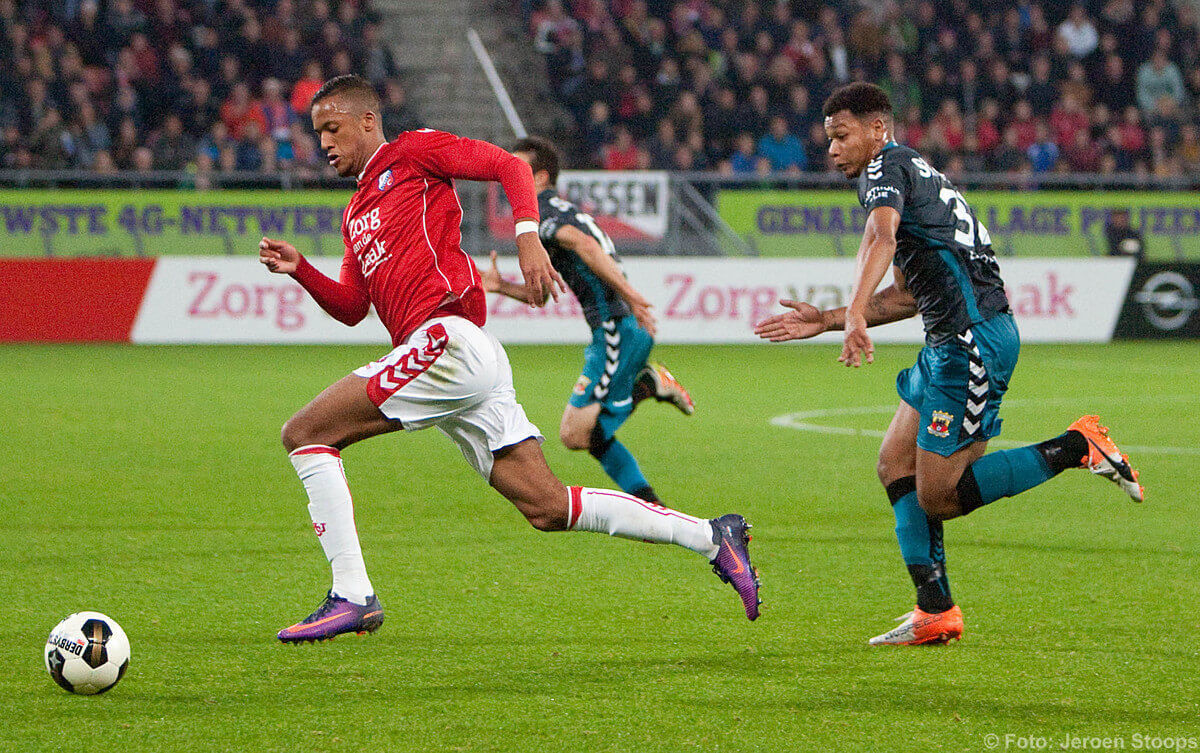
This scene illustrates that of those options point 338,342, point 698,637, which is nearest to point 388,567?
point 698,637

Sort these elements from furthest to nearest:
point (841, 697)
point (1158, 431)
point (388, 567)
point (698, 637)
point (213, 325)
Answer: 1. point (213, 325)
2. point (1158, 431)
3. point (388, 567)
4. point (698, 637)
5. point (841, 697)

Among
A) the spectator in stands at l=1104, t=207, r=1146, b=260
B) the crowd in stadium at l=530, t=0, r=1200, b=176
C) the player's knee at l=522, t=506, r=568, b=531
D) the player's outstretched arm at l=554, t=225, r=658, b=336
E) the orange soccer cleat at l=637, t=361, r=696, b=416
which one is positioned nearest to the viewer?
the player's knee at l=522, t=506, r=568, b=531

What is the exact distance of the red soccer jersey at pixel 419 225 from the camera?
16.8 feet

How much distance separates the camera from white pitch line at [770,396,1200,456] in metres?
10.2

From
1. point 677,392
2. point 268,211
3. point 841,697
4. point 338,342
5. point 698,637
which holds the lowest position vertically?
point 338,342

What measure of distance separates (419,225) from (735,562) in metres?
1.62

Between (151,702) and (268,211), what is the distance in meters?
15.0

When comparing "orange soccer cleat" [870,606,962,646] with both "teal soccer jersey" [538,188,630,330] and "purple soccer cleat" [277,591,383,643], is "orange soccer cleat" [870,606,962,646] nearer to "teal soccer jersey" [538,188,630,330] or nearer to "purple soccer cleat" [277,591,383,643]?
"purple soccer cleat" [277,591,383,643]

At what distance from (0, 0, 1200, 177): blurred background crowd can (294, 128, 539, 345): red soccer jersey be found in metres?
14.0

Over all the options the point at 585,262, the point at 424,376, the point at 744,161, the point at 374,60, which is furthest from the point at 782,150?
the point at 424,376

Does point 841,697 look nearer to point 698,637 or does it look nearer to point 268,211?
point 698,637

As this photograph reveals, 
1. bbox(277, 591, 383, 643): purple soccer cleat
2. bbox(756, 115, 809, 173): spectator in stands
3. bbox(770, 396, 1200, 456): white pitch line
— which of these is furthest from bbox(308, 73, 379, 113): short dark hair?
bbox(756, 115, 809, 173): spectator in stands

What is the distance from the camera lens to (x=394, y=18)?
887 inches

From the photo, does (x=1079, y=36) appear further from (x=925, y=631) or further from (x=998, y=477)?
(x=925, y=631)
